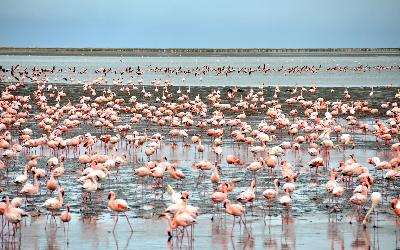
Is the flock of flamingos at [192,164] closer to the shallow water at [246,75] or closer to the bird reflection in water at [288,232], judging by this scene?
the bird reflection in water at [288,232]

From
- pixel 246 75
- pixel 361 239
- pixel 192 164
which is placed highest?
pixel 246 75

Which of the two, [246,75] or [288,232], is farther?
[246,75]

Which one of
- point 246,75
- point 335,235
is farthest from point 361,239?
point 246,75

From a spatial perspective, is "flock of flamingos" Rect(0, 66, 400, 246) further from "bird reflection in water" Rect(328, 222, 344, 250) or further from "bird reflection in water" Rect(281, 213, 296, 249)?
"bird reflection in water" Rect(328, 222, 344, 250)

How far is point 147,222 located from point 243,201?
1.63m

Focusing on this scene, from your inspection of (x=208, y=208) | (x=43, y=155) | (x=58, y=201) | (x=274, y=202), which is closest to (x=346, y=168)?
(x=274, y=202)

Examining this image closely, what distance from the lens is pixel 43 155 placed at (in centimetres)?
2128

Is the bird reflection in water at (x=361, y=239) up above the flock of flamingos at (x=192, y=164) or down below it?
below

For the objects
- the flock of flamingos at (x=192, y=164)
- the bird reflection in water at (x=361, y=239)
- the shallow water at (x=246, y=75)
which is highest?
the shallow water at (x=246, y=75)

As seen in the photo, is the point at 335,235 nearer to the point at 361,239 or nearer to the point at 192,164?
the point at 361,239

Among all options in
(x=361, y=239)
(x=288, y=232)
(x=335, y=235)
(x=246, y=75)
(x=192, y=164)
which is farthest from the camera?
(x=246, y=75)

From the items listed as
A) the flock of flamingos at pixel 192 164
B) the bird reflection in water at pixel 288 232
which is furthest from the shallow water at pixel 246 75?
the bird reflection in water at pixel 288 232

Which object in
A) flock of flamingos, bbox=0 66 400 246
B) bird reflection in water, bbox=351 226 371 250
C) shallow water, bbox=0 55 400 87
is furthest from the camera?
shallow water, bbox=0 55 400 87

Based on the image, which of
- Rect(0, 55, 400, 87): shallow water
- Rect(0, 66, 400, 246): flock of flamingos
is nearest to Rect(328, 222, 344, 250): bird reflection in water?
Rect(0, 66, 400, 246): flock of flamingos
